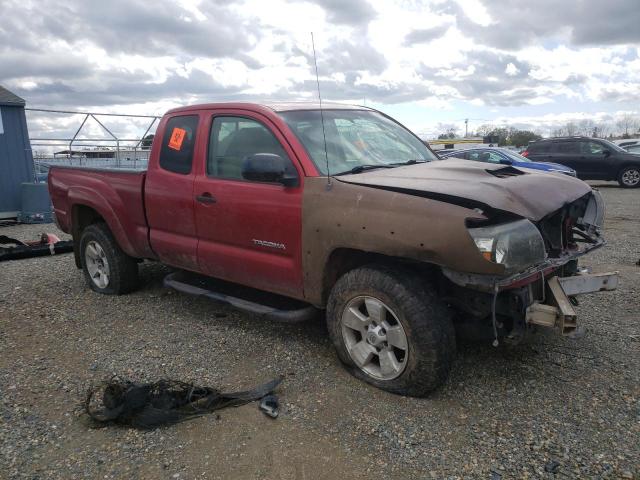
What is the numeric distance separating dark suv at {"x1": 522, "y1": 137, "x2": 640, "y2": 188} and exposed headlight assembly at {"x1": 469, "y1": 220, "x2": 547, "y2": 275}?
51.6 ft

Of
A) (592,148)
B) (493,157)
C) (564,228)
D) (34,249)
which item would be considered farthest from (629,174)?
(34,249)

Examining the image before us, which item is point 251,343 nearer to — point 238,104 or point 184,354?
point 184,354

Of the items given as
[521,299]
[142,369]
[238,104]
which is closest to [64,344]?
[142,369]

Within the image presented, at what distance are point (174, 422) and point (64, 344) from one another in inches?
69.7

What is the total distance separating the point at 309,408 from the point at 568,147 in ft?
54.8

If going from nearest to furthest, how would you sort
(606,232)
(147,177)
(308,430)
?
(308,430) < (147,177) < (606,232)

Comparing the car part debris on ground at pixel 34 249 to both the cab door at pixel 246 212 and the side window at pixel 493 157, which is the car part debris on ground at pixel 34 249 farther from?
the side window at pixel 493 157

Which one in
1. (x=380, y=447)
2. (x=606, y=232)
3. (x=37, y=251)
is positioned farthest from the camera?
(x=606, y=232)

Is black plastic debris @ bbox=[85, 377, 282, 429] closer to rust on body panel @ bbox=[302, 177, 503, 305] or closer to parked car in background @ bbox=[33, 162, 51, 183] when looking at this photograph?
rust on body panel @ bbox=[302, 177, 503, 305]

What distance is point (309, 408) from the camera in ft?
10.9

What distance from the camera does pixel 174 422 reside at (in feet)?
10.4

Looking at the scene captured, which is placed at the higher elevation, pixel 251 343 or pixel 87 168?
pixel 87 168

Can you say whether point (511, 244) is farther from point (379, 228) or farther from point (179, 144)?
point (179, 144)

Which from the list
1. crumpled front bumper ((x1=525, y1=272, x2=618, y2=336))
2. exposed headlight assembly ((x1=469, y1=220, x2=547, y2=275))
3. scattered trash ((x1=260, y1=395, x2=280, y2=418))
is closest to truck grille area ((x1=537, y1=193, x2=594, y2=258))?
crumpled front bumper ((x1=525, y1=272, x2=618, y2=336))
